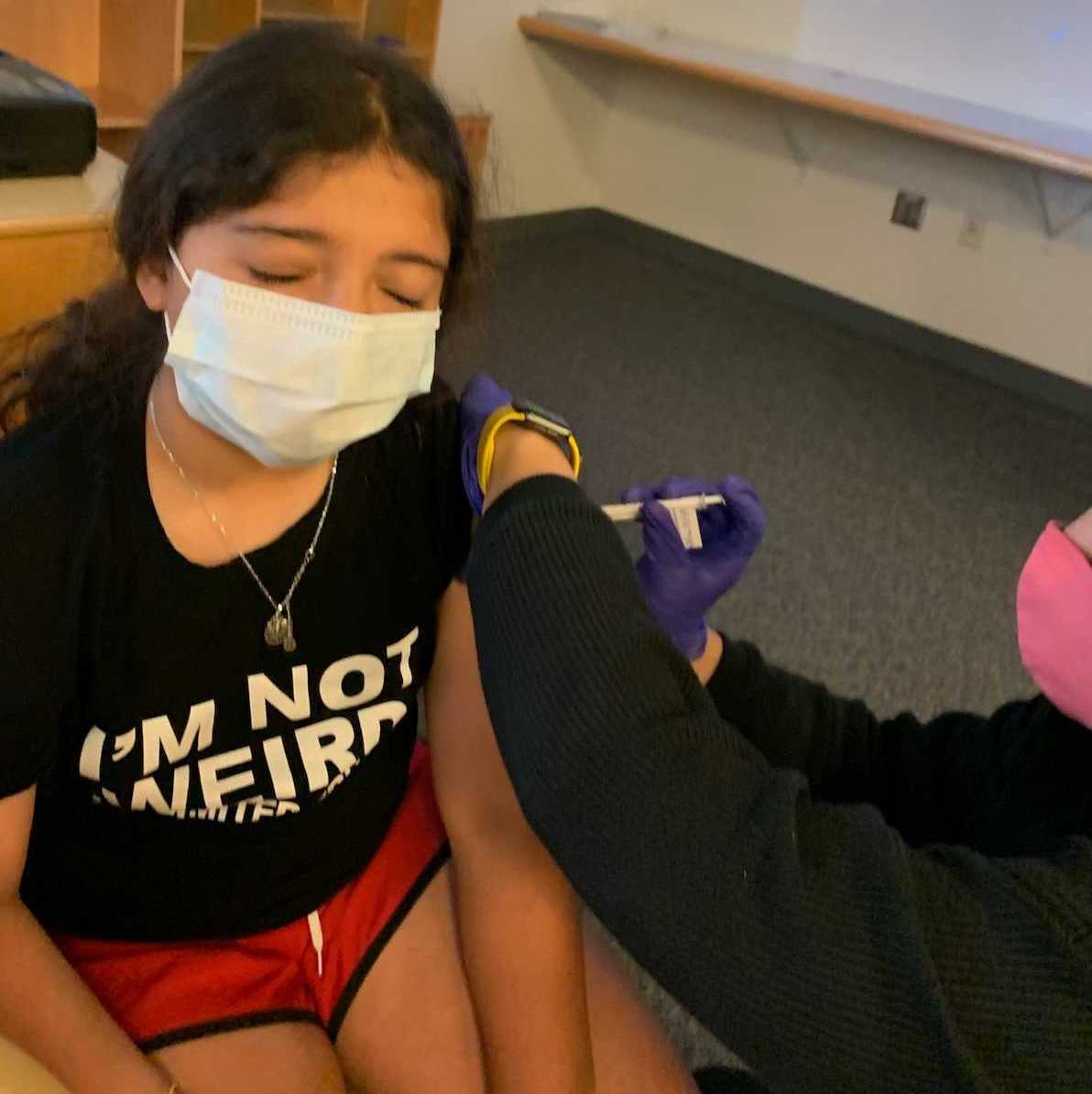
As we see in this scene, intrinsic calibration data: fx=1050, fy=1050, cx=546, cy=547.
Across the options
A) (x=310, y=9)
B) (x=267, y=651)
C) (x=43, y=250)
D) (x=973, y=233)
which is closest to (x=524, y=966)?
(x=267, y=651)

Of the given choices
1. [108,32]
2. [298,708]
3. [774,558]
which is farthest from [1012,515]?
[108,32]

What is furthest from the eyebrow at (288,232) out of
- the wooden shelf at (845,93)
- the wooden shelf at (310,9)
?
the wooden shelf at (845,93)

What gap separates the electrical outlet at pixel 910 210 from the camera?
3.60 m

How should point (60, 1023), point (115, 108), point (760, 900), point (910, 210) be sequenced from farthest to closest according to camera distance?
point (910, 210), point (115, 108), point (60, 1023), point (760, 900)

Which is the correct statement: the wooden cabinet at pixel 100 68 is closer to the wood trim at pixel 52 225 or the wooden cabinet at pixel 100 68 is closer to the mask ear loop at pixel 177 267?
the wood trim at pixel 52 225

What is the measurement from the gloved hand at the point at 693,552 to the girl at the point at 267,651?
174 mm

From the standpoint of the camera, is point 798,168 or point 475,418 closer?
point 475,418

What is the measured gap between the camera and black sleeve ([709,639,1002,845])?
0.93 m

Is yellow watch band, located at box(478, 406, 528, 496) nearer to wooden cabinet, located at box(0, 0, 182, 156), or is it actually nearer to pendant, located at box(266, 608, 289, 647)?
pendant, located at box(266, 608, 289, 647)

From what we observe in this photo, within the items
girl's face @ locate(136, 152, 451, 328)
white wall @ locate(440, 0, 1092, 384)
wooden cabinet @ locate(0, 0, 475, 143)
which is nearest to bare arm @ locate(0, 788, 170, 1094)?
girl's face @ locate(136, 152, 451, 328)

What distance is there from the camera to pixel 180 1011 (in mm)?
827

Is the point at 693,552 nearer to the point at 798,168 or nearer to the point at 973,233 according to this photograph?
the point at 973,233

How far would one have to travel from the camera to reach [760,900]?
1.81 feet

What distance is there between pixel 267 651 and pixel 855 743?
21.5 inches
